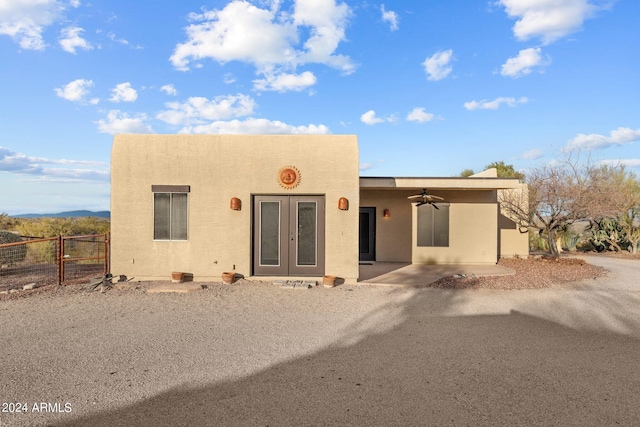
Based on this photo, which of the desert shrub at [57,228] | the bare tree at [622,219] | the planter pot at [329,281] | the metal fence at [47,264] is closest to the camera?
the planter pot at [329,281]

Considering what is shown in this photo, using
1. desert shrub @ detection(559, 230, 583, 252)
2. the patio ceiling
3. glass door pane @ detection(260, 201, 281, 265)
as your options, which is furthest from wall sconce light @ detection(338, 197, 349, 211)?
desert shrub @ detection(559, 230, 583, 252)

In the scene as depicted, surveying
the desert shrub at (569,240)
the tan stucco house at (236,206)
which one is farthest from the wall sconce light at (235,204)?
the desert shrub at (569,240)

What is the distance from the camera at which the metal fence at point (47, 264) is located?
9.15 metres

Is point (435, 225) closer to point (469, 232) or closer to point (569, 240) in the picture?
point (469, 232)

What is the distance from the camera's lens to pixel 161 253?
31.1 feet

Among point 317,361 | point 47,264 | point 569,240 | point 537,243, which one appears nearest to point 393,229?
point 317,361

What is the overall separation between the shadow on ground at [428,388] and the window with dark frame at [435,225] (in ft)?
26.5

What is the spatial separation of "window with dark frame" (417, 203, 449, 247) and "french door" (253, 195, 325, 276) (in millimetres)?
5612

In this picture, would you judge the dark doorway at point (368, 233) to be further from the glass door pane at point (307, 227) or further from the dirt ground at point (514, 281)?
the glass door pane at point (307, 227)

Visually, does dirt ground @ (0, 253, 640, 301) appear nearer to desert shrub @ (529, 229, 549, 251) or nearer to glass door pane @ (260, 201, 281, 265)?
glass door pane @ (260, 201, 281, 265)

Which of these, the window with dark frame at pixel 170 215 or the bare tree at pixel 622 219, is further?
the bare tree at pixel 622 219

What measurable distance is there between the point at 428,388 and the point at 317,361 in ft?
4.37

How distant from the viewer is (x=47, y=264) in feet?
41.0

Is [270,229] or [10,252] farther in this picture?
[10,252]
